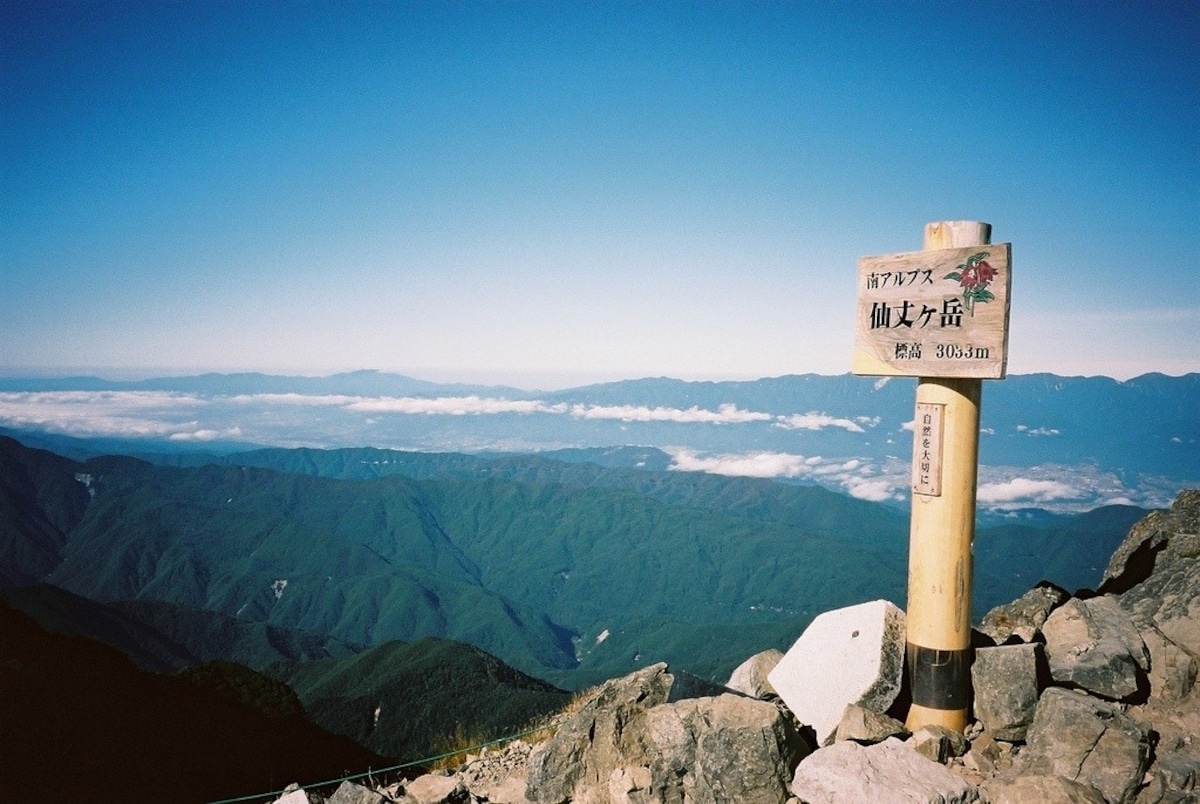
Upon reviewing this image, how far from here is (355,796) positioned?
731 centimetres

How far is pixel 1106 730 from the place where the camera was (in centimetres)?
648

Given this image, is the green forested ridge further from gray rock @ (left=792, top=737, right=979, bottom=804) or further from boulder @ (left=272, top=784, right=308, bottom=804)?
gray rock @ (left=792, top=737, right=979, bottom=804)

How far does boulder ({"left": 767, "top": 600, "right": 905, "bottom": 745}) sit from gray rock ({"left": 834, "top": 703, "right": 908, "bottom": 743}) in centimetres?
17

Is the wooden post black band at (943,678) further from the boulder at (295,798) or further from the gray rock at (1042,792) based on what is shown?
the boulder at (295,798)

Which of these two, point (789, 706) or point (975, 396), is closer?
point (975, 396)

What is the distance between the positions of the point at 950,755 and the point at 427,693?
15024 cm

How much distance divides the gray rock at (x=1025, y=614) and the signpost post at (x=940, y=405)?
10.3 feet

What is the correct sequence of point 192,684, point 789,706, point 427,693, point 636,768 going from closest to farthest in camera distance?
point 636,768
point 789,706
point 192,684
point 427,693

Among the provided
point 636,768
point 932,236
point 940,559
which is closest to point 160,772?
point 636,768

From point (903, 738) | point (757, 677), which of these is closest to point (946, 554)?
point (903, 738)

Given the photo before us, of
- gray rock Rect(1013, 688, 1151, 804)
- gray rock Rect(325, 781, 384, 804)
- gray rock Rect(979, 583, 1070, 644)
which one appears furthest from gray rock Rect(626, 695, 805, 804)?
gray rock Rect(979, 583, 1070, 644)

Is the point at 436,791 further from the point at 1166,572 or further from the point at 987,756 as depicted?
the point at 1166,572

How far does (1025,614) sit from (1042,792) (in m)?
5.37

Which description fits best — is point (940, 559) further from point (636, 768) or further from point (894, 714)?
point (636, 768)
